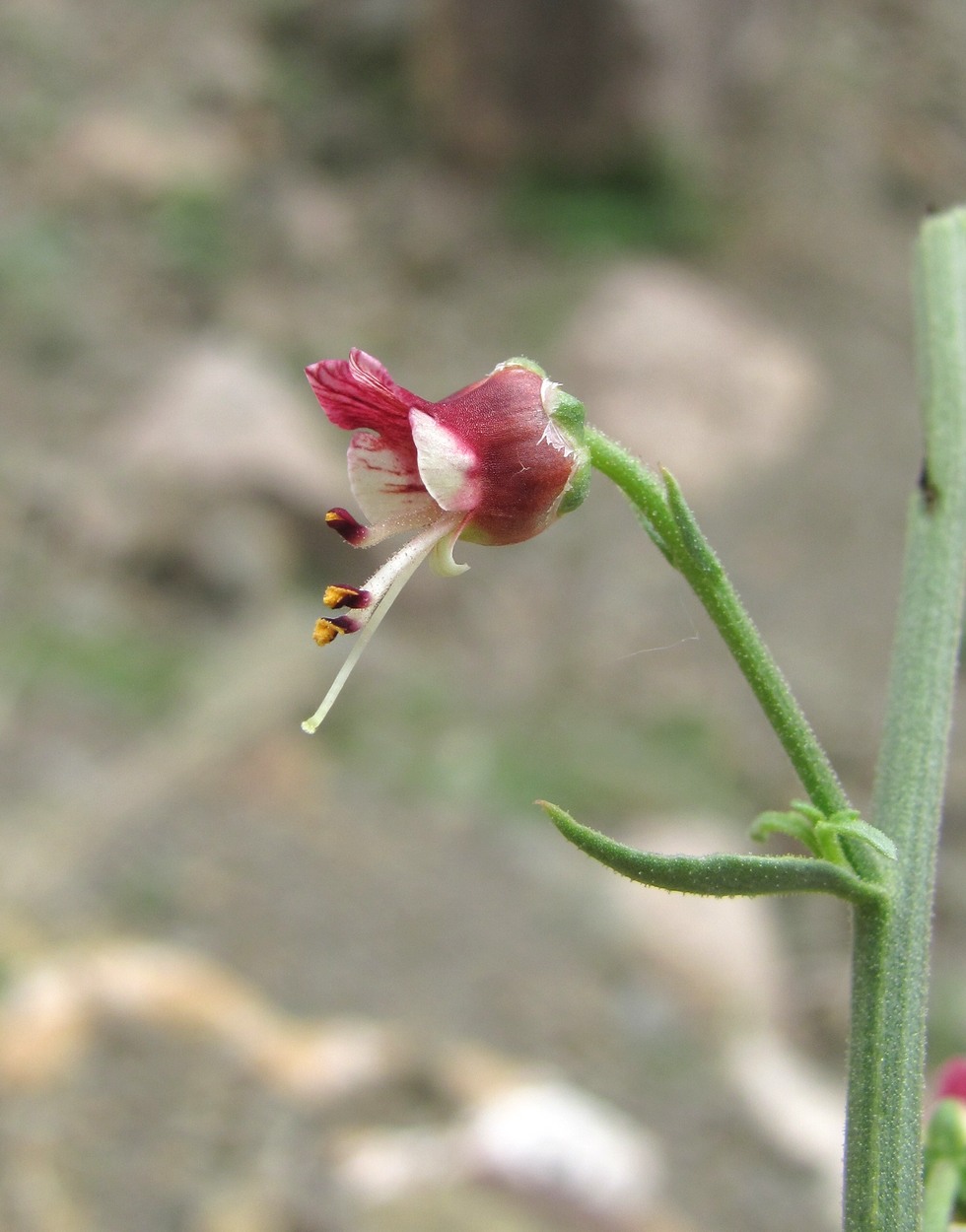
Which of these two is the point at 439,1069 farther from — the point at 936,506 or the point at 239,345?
the point at 239,345

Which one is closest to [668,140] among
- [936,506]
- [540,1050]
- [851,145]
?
A: [851,145]

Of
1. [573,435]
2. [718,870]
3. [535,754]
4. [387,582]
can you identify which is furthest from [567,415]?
[535,754]

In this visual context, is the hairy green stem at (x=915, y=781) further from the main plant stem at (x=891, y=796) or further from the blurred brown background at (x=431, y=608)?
the blurred brown background at (x=431, y=608)

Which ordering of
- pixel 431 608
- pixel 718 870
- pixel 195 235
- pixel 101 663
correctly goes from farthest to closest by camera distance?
pixel 195 235
pixel 431 608
pixel 101 663
pixel 718 870

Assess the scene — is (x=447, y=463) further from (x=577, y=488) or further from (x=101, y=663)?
(x=101, y=663)

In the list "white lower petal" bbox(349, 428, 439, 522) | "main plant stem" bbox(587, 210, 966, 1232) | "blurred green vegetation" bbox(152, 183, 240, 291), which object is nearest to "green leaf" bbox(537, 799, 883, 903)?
"main plant stem" bbox(587, 210, 966, 1232)

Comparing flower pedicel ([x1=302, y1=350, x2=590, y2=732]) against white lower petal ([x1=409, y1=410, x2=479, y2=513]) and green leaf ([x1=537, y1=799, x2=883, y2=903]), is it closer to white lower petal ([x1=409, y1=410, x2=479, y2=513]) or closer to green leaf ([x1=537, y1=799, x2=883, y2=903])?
white lower petal ([x1=409, y1=410, x2=479, y2=513])

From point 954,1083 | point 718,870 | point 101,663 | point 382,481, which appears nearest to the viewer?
point 718,870
